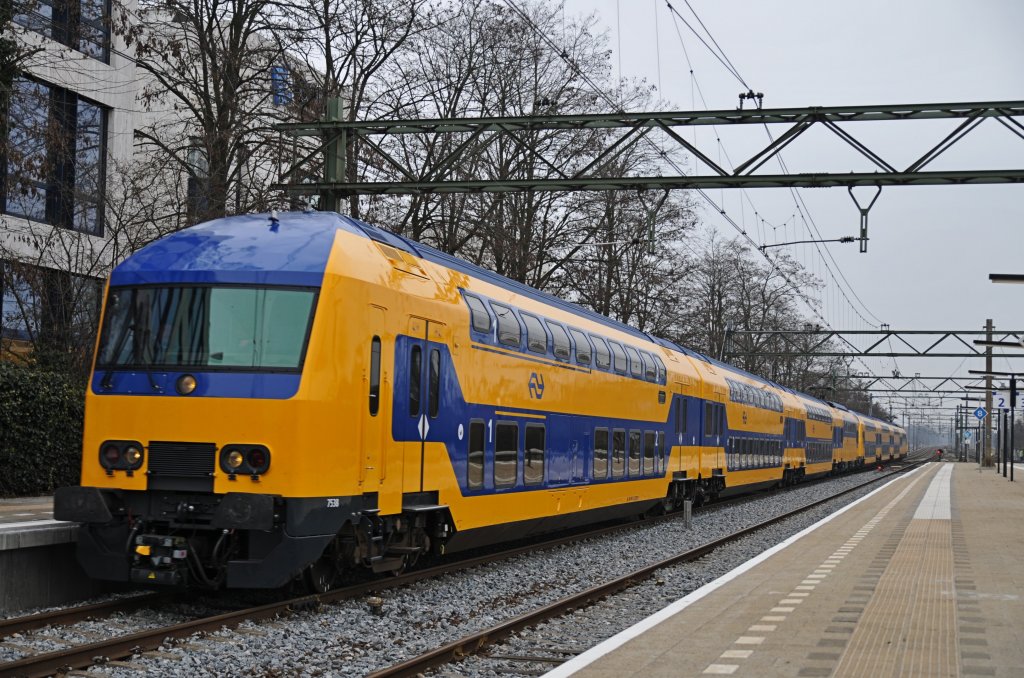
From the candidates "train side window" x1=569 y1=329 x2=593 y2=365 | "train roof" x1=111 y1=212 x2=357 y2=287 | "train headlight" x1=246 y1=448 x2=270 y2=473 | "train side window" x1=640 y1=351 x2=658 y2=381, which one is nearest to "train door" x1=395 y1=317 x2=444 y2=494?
"train roof" x1=111 y1=212 x2=357 y2=287

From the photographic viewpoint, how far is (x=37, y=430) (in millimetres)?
19844

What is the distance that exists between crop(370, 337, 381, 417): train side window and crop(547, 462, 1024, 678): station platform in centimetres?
350

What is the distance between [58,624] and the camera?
9.99m

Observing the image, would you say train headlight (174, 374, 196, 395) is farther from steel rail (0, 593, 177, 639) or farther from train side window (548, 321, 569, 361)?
train side window (548, 321, 569, 361)

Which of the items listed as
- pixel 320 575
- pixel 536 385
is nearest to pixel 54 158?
pixel 536 385

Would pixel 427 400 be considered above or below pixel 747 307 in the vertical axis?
below

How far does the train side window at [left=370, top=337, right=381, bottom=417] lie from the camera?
11688mm

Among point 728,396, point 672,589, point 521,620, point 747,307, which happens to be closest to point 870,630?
point 521,620

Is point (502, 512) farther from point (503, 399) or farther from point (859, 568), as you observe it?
point (859, 568)

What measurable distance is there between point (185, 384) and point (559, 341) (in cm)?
776

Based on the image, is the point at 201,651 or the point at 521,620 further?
the point at 521,620

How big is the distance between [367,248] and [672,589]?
5.52 metres

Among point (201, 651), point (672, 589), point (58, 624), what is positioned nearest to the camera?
point (201, 651)

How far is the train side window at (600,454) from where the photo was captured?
19375mm
